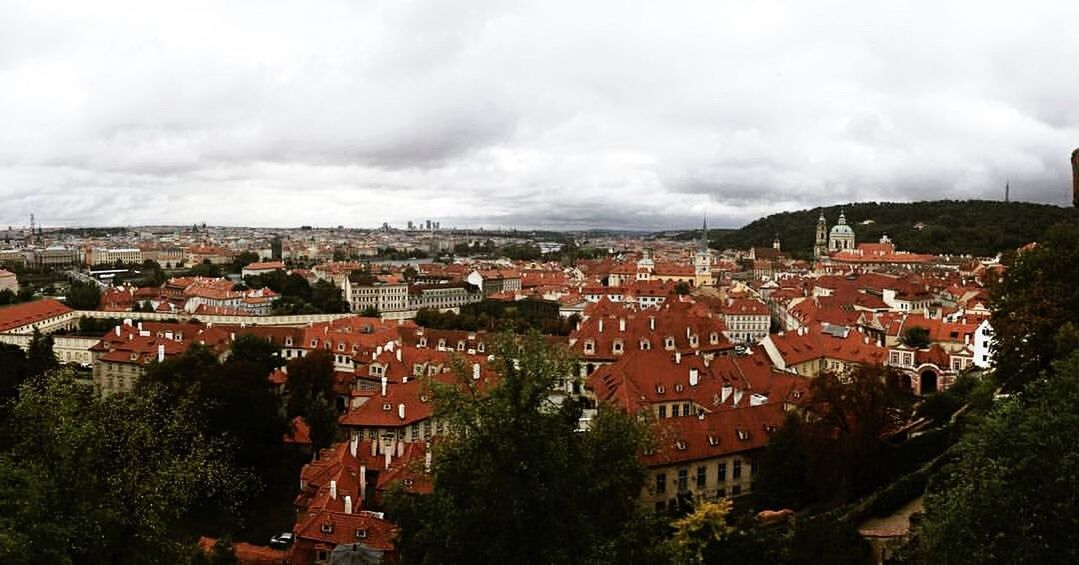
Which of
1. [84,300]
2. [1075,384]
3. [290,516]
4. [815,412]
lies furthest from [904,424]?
[84,300]

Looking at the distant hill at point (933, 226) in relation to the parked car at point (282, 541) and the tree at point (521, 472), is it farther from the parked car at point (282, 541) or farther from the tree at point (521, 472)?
the tree at point (521, 472)

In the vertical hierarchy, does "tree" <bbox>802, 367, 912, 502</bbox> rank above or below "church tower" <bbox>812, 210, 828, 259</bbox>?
below

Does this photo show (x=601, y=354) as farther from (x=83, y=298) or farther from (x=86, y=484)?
(x=83, y=298)

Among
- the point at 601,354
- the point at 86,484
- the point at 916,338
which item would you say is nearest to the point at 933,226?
the point at 916,338

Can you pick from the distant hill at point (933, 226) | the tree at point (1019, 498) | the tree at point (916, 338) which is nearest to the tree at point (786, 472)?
the tree at point (1019, 498)

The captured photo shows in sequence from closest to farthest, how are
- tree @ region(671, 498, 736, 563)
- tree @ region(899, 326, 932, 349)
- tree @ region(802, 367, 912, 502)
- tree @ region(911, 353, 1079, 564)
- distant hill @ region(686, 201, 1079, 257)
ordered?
tree @ region(911, 353, 1079, 564)
tree @ region(671, 498, 736, 563)
tree @ region(802, 367, 912, 502)
tree @ region(899, 326, 932, 349)
distant hill @ region(686, 201, 1079, 257)

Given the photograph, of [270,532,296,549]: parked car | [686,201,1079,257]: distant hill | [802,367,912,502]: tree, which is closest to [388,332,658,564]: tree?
[802,367,912,502]: tree

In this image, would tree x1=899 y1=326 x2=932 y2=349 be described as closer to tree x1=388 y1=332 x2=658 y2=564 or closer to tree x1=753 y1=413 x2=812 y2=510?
tree x1=753 y1=413 x2=812 y2=510
